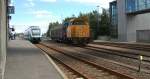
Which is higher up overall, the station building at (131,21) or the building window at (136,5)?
the building window at (136,5)

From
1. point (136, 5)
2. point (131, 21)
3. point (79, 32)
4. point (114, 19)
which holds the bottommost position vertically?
point (79, 32)

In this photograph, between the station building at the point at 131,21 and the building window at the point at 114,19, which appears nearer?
the station building at the point at 131,21

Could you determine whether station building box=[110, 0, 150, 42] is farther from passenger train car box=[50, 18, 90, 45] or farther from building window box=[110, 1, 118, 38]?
passenger train car box=[50, 18, 90, 45]

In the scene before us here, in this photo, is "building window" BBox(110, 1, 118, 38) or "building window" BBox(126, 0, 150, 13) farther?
"building window" BBox(110, 1, 118, 38)

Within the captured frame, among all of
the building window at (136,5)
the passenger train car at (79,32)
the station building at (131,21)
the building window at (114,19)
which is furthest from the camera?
the building window at (114,19)

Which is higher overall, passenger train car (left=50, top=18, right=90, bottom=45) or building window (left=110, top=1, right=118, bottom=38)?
building window (left=110, top=1, right=118, bottom=38)

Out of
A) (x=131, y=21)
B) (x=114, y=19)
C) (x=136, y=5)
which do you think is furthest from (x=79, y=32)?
(x=114, y=19)

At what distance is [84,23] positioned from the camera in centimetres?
5041

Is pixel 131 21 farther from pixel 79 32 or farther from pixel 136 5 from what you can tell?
pixel 79 32

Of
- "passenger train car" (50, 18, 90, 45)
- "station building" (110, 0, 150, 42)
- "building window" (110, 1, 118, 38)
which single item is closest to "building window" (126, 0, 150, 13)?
"station building" (110, 0, 150, 42)

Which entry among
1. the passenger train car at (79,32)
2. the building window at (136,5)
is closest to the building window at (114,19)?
the building window at (136,5)

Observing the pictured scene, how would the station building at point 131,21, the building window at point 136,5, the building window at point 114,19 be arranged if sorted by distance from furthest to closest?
the building window at point 114,19, the station building at point 131,21, the building window at point 136,5

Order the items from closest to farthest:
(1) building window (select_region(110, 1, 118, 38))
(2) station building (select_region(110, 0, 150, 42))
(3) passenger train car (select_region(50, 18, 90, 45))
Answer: (3) passenger train car (select_region(50, 18, 90, 45)) → (2) station building (select_region(110, 0, 150, 42)) → (1) building window (select_region(110, 1, 118, 38))

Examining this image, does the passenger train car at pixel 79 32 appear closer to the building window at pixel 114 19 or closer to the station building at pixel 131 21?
the station building at pixel 131 21
